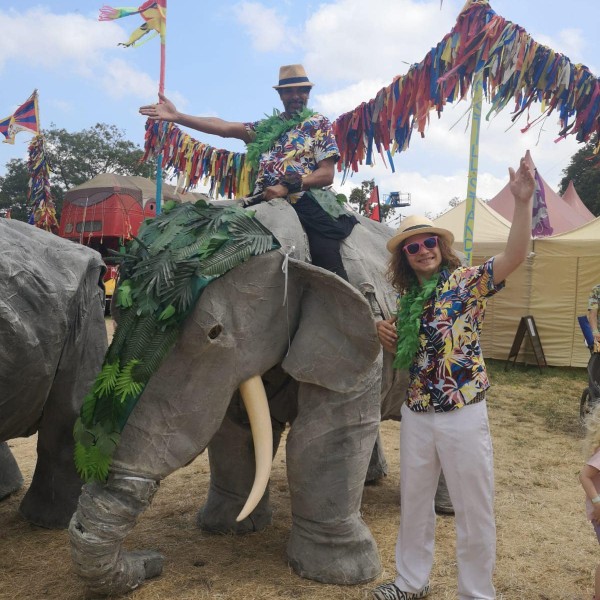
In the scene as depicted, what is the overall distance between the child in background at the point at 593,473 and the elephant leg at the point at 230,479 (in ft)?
5.52

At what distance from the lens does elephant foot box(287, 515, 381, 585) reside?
331 centimetres

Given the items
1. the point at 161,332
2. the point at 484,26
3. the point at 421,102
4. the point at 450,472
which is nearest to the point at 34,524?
the point at 161,332

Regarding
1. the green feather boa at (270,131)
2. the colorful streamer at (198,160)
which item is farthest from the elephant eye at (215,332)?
the colorful streamer at (198,160)

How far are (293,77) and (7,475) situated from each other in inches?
137

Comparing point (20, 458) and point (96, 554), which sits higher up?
point (96, 554)

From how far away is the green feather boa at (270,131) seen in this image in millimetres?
3873

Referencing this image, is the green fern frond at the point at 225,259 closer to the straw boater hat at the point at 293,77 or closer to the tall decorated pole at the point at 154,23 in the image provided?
the straw boater hat at the point at 293,77

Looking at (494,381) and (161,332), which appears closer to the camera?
(161,332)

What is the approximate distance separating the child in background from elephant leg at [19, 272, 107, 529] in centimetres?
269

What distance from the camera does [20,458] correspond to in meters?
6.01

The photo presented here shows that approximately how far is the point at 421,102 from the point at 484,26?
43.6 inches

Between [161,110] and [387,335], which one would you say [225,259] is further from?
[161,110]

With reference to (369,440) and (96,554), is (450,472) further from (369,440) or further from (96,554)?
(96,554)

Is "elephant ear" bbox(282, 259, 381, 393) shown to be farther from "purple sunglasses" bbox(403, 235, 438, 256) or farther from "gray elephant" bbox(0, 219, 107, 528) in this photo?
"gray elephant" bbox(0, 219, 107, 528)
